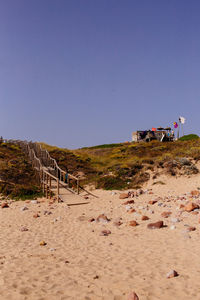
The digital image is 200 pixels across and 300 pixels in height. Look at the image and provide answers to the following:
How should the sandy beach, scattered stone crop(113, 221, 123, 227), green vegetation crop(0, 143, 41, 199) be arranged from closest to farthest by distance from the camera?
the sandy beach
scattered stone crop(113, 221, 123, 227)
green vegetation crop(0, 143, 41, 199)

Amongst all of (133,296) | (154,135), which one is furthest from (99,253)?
(154,135)

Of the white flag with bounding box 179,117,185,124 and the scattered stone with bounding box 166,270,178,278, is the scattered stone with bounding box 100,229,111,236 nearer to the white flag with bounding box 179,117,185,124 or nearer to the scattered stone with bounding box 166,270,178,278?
the scattered stone with bounding box 166,270,178,278

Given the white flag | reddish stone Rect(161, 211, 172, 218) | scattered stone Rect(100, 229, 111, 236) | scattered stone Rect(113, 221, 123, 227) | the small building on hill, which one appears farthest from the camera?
the white flag

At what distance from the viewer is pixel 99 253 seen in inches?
273

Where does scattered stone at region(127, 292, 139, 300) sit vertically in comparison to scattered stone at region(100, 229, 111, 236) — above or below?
above

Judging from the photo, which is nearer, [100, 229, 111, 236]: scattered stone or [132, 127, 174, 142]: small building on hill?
[100, 229, 111, 236]: scattered stone

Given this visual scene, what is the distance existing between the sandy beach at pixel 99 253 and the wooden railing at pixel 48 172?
360cm

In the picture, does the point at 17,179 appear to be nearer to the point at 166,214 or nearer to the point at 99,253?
the point at 166,214

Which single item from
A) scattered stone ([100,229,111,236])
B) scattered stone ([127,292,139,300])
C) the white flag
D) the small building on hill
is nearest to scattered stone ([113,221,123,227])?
scattered stone ([100,229,111,236])

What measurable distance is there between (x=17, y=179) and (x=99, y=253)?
46.2 ft

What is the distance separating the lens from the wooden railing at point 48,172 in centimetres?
1662

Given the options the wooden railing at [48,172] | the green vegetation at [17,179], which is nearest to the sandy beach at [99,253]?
the wooden railing at [48,172]

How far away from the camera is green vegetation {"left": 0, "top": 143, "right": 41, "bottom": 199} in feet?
55.6

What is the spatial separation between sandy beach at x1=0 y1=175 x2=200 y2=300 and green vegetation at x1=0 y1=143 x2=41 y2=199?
3848mm
